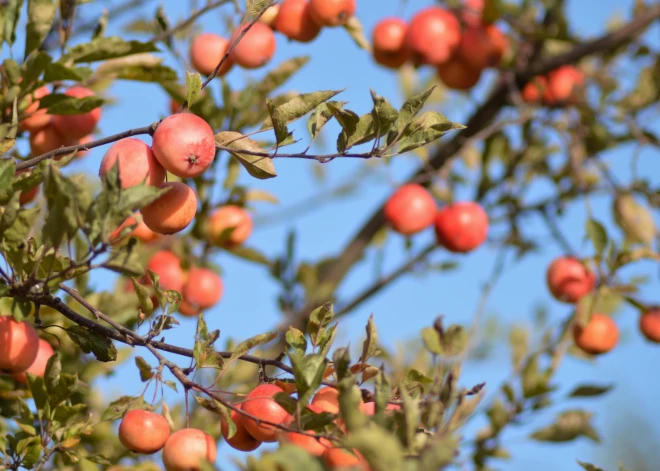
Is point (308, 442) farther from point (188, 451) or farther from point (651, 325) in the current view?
point (651, 325)

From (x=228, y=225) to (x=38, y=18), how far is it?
0.95m

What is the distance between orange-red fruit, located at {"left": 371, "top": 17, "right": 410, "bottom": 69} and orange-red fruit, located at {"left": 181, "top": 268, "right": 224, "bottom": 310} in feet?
3.54

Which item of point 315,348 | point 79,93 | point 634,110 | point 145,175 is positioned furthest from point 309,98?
point 634,110

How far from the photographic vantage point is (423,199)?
2.65 metres

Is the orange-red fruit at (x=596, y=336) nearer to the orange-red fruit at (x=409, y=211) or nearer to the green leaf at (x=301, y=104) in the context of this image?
the orange-red fruit at (x=409, y=211)

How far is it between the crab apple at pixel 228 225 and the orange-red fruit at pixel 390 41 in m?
0.90

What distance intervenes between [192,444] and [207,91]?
1.19 metres

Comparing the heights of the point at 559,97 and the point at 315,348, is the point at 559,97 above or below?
below

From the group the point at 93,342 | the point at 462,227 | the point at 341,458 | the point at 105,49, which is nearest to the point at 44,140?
the point at 105,49

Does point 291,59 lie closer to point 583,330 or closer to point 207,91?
point 207,91

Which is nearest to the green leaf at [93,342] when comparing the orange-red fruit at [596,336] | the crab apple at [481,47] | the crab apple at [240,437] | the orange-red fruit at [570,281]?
the crab apple at [240,437]

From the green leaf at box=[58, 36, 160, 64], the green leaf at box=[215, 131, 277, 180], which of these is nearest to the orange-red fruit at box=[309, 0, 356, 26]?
the green leaf at box=[58, 36, 160, 64]

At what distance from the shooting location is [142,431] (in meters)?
1.20

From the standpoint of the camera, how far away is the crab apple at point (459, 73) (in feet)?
9.06
